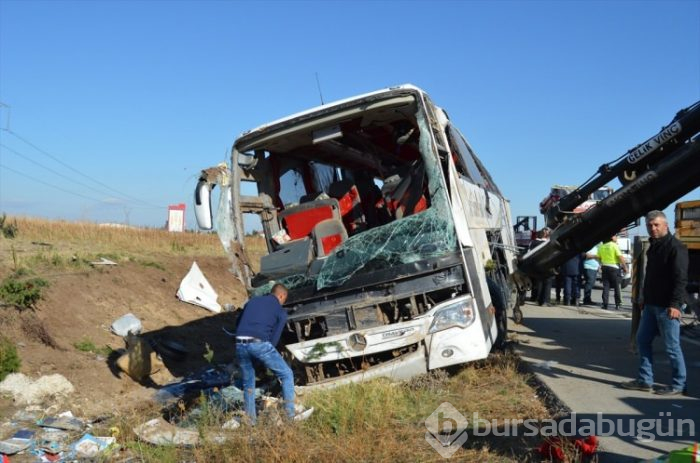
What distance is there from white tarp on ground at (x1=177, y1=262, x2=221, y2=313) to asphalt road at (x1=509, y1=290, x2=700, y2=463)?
21.7ft

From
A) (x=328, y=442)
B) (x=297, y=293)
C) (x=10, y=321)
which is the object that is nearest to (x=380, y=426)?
(x=328, y=442)

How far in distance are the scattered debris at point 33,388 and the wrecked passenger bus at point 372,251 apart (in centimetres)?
285

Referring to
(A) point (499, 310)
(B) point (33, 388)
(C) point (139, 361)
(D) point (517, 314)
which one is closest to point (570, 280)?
(D) point (517, 314)

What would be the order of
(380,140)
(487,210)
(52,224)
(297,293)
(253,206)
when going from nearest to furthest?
(297,293)
(253,206)
(380,140)
(487,210)
(52,224)

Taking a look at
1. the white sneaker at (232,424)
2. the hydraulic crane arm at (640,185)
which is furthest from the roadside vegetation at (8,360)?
the hydraulic crane arm at (640,185)

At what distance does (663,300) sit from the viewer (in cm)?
584

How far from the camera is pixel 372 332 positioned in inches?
238

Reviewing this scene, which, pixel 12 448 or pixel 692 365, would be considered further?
pixel 692 365

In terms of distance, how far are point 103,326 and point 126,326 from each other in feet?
1.17

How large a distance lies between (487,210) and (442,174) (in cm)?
301

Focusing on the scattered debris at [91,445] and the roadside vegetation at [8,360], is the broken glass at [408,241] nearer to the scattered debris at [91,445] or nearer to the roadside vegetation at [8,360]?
the scattered debris at [91,445]

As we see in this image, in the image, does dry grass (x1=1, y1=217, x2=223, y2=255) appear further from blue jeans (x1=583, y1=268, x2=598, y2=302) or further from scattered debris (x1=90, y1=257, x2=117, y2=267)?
blue jeans (x1=583, y1=268, x2=598, y2=302)

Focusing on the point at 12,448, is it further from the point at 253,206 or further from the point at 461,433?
the point at 461,433

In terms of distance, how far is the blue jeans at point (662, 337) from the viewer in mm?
5676
